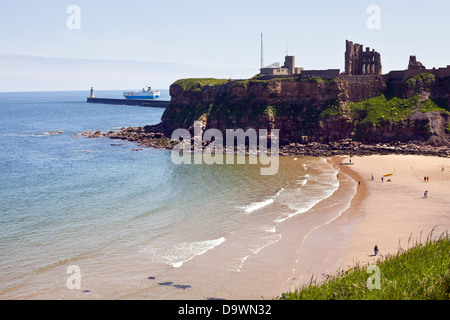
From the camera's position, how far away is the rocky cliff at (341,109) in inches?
2685

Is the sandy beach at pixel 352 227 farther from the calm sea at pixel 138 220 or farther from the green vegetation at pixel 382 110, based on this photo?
the green vegetation at pixel 382 110

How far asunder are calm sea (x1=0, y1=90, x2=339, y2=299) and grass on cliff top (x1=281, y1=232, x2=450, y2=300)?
6981 mm

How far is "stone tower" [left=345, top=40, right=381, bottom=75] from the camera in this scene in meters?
78.9

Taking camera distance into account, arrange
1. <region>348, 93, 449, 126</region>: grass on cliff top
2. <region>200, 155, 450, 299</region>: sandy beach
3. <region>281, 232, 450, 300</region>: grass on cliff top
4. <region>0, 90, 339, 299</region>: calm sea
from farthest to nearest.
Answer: <region>348, 93, 449, 126</region>: grass on cliff top
<region>200, 155, 450, 299</region>: sandy beach
<region>0, 90, 339, 299</region>: calm sea
<region>281, 232, 450, 300</region>: grass on cliff top

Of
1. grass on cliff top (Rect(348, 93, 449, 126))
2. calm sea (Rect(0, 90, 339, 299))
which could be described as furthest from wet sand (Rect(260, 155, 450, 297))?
grass on cliff top (Rect(348, 93, 449, 126))

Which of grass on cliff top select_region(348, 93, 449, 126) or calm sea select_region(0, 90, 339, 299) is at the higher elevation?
grass on cliff top select_region(348, 93, 449, 126)

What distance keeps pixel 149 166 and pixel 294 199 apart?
25.6m

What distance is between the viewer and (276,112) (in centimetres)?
7531

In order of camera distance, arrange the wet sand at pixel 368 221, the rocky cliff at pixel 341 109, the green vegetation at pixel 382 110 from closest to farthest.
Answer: the wet sand at pixel 368 221
the rocky cliff at pixel 341 109
the green vegetation at pixel 382 110

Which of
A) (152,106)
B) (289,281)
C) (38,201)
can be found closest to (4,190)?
(38,201)

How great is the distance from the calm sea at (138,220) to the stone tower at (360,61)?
83.2ft

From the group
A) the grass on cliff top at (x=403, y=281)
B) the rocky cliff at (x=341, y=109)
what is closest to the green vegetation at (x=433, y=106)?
the rocky cliff at (x=341, y=109)

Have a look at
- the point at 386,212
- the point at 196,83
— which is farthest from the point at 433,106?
the point at 196,83

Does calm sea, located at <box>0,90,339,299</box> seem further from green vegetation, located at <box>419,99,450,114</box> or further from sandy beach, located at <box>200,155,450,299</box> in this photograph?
green vegetation, located at <box>419,99,450,114</box>
